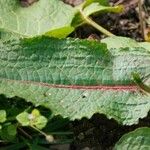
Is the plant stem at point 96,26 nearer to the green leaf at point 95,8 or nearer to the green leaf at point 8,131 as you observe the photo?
the green leaf at point 95,8

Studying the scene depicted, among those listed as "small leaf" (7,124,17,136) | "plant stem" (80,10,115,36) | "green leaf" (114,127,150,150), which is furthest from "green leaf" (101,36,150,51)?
"small leaf" (7,124,17,136)

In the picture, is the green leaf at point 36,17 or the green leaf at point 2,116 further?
the green leaf at point 36,17

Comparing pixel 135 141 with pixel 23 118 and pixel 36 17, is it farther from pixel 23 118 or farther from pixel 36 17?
pixel 36 17

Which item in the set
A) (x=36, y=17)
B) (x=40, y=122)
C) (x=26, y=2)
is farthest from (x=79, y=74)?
(x=26, y=2)

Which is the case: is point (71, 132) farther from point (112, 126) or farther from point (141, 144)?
point (141, 144)

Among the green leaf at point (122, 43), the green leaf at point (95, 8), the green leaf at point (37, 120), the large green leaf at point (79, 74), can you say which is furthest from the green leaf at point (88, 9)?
the green leaf at point (37, 120)

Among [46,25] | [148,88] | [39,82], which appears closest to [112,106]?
[148,88]
